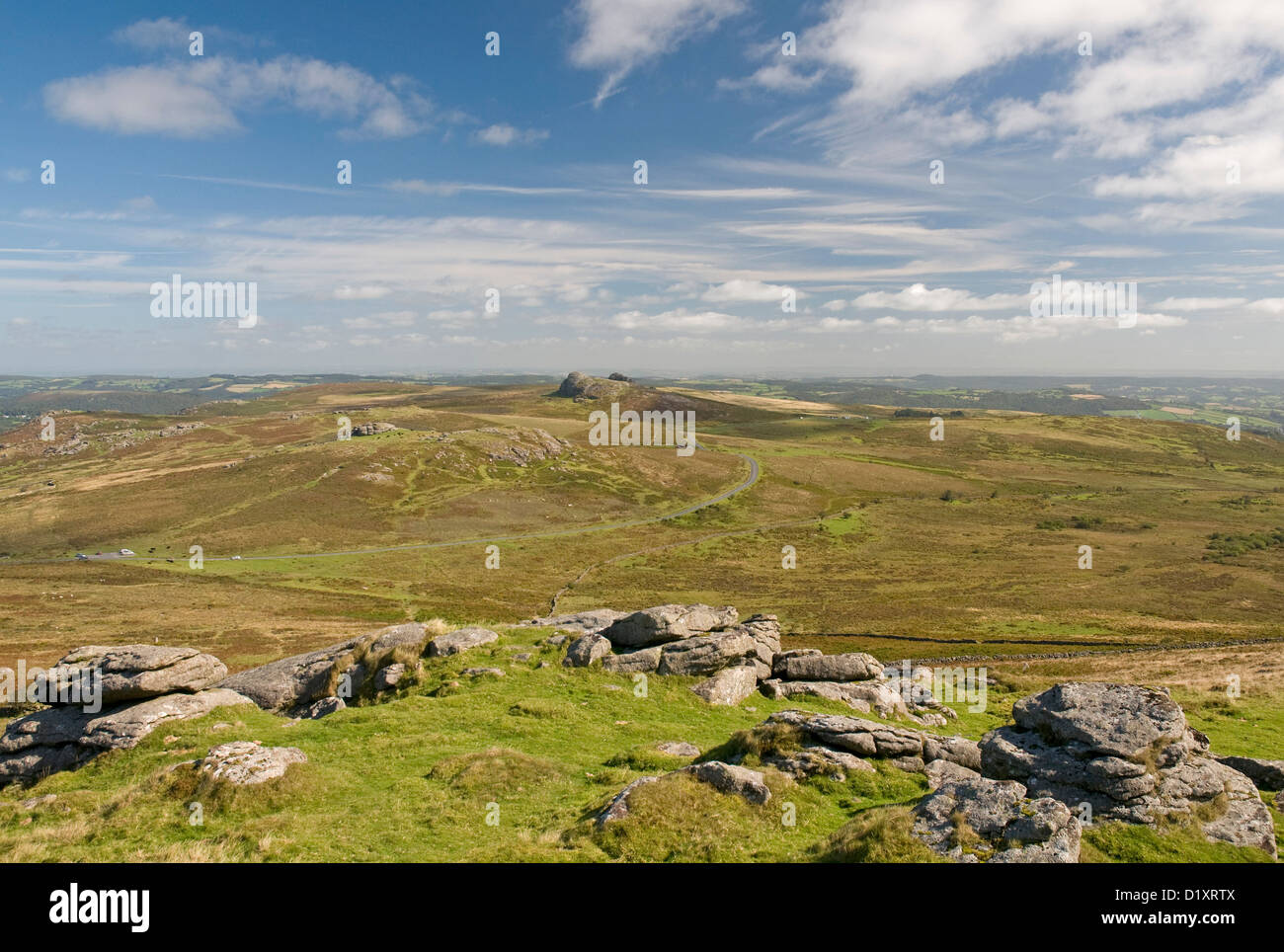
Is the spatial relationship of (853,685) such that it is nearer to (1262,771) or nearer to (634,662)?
(634,662)

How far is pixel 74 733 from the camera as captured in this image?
24.7 metres

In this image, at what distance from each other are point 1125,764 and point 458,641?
30.3 m

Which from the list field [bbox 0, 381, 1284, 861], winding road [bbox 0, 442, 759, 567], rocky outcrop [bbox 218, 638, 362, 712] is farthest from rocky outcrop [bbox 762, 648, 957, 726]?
winding road [bbox 0, 442, 759, 567]

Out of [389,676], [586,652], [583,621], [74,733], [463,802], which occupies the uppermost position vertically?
[463,802]

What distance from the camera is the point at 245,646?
59156mm

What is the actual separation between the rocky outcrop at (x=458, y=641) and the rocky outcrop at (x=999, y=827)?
85.2 feet

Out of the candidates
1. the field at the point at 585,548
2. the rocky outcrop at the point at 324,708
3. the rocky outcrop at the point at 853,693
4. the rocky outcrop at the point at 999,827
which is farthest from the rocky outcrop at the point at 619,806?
the field at the point at 585,548

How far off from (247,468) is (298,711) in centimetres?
15759

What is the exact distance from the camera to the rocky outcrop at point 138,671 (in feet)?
86.6

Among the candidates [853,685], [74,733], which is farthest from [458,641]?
[853,685]

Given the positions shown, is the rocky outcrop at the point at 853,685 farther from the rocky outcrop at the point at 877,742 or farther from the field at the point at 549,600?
the rocky outcrop at the point at 877,742

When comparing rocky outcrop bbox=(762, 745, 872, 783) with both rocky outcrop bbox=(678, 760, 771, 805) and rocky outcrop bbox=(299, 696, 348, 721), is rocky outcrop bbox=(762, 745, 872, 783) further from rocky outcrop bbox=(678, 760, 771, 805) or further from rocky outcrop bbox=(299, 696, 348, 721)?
rocky outcrop bbox=(299, 696, 348, 721)
